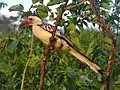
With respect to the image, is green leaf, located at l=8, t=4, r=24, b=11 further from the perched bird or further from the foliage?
the perched bird

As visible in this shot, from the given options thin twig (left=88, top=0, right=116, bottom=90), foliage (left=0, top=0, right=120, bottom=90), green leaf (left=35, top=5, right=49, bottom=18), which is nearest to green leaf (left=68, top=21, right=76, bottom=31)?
foliage (left=0, top=0, right=120, bottom=90)

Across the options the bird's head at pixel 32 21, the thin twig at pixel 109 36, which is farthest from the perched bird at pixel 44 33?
the thin twig at pixel 109 36

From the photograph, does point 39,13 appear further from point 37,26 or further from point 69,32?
point 69,32

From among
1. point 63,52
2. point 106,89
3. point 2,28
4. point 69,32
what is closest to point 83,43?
point 69,32

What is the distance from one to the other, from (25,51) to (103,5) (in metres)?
Answer: 0.39

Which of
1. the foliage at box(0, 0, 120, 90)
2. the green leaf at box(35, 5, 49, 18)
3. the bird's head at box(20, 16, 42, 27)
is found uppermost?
the green leaf at box(35, 5, 49, 18)

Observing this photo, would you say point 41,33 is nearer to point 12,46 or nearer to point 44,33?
point 44,33

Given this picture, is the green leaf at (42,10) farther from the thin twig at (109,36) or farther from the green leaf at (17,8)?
the thin twig at (109,36)

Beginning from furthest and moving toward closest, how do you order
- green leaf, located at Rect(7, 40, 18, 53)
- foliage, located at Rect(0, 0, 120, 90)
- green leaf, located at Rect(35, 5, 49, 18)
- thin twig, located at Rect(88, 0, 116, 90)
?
green leaf, located at Rect(35, 5, 49, 18) < foliage, located at Rect(0, 0, 120, 90) < green leaf, located at Rect(7, 40, 18, 53) < thin twig, located at Rect(88, 0, 116, 90)

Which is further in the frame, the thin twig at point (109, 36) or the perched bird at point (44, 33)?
the perched bird at point (44, 33)

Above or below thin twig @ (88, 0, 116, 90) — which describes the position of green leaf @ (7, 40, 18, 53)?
below

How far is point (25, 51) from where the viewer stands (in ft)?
3.99

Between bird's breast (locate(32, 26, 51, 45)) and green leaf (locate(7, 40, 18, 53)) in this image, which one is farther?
bird's breast (locate(32, 26, 51, 45))

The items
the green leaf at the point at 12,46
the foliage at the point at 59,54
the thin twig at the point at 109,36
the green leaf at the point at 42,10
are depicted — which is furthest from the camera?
the green leaf at the point at 42,10
